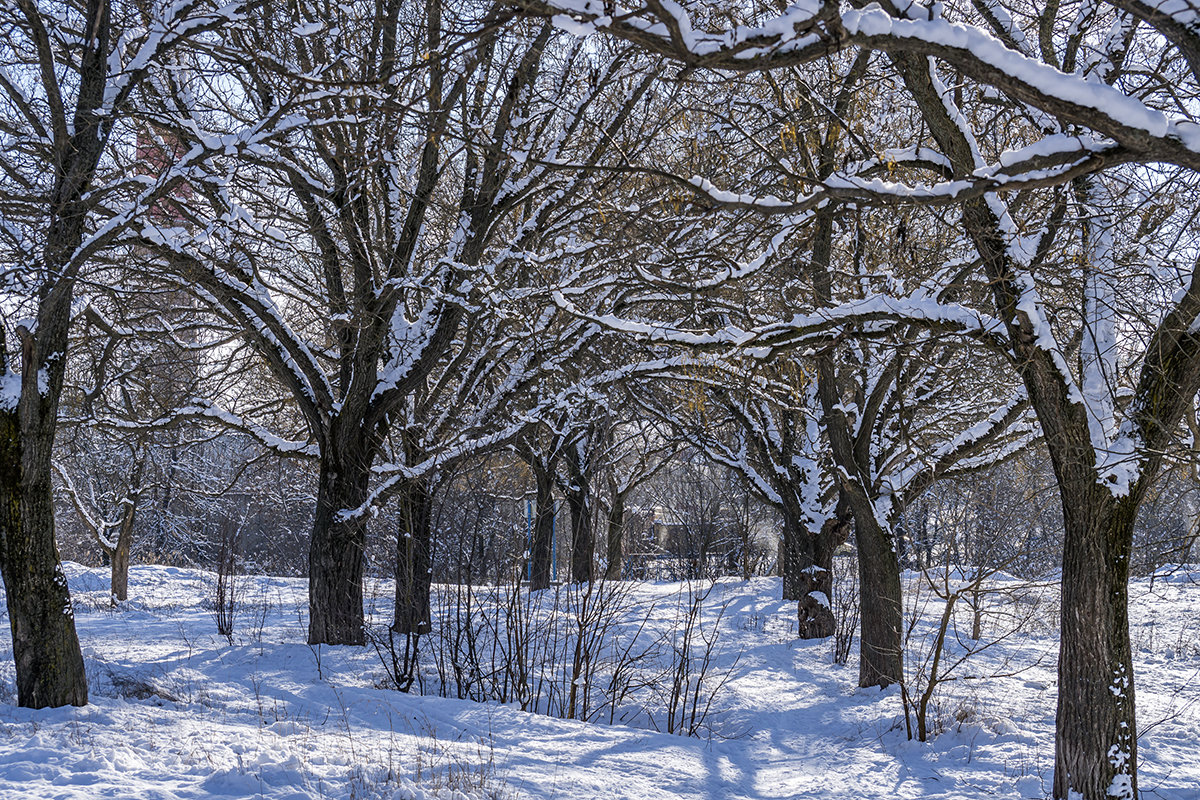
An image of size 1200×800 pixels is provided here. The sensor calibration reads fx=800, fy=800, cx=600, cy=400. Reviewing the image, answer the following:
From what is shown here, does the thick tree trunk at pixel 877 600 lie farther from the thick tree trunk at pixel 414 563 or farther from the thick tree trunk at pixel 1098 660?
the thick tree trunk at pixel 414 563

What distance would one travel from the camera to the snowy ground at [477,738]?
4324mm

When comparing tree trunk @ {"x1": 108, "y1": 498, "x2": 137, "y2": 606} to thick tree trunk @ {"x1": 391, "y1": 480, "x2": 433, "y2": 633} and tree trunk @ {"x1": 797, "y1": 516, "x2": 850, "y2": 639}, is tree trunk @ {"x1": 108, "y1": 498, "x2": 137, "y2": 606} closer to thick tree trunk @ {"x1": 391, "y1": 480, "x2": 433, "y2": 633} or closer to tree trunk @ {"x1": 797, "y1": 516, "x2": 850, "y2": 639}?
thick tree trunk @ {"x1": 391, "y1": 480, "x2": 433, "y2": 633}

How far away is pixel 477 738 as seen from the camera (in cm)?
567

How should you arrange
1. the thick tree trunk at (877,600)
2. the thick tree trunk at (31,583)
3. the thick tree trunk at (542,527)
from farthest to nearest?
the thick tree trunk at (542,527) < the thick tree trunk at (877,600) < the thick tree trunk at (31,583)

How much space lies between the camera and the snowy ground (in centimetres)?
432

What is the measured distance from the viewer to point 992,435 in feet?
25.1

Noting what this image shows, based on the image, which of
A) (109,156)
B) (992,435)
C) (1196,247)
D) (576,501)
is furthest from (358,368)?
(576,501)

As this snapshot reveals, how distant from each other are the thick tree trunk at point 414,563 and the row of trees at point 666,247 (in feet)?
0.25

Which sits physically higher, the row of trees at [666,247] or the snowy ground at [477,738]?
the row of trees at [666,247]

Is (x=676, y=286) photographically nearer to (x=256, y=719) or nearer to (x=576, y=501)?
(x=256, y=719)

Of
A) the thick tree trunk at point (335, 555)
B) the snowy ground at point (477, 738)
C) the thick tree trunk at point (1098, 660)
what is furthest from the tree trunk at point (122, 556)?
the thick tree trunk at point (1098, 660)

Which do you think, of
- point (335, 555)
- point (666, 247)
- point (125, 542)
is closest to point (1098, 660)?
point (666, 247)

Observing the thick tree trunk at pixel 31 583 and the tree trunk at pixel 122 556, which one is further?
the tree trunk at pixel 122 556

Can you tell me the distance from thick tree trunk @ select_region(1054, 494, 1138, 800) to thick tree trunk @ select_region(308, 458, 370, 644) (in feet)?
23.5
